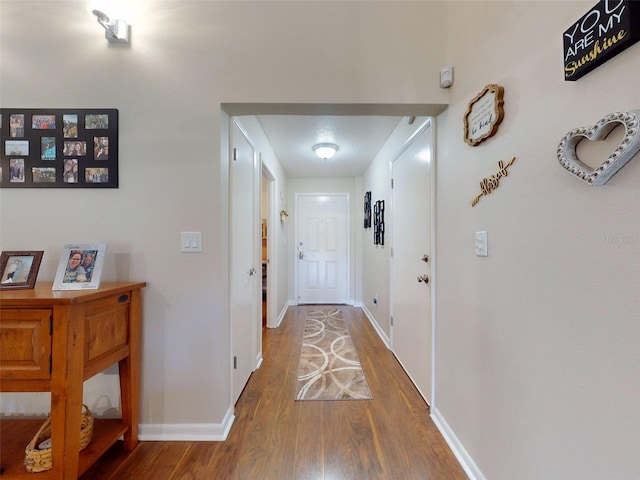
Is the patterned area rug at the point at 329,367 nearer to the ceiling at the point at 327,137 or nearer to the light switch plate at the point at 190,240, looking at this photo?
the light switch plate at the point at 190,240

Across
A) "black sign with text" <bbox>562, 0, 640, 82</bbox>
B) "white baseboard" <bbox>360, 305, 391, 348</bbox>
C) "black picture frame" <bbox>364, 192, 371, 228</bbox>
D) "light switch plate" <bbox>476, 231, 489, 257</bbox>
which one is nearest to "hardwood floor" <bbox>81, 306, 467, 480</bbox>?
"white baseboard" <bbox>360, 305, 391, 348</bbox>

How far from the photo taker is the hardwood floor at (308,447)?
1327mm

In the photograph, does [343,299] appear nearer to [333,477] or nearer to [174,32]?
[333,477]

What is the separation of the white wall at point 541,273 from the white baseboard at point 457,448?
0.04 m

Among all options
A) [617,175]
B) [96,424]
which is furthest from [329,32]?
[96,424]

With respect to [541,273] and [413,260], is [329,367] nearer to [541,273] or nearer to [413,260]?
[413,260]

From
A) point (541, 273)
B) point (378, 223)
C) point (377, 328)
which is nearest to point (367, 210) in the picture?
point (378, 223)

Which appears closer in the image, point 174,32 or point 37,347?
point 37,347

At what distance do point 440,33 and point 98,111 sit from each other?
6.46 feet

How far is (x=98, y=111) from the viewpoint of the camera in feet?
4.99

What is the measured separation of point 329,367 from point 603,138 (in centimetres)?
227

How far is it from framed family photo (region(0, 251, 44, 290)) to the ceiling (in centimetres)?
179

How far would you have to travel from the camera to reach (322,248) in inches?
186

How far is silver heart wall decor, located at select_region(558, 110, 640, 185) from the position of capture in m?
0.63
